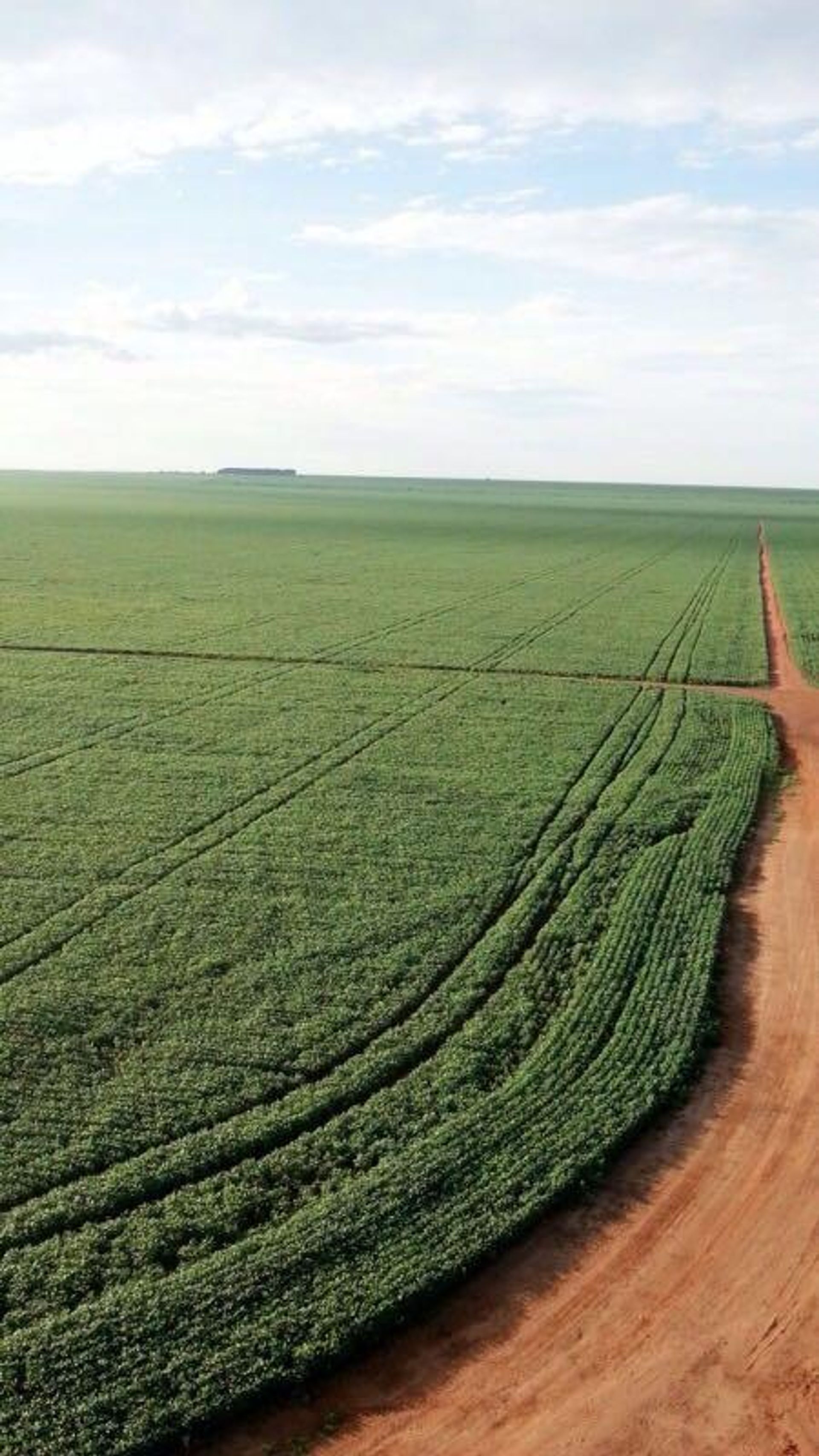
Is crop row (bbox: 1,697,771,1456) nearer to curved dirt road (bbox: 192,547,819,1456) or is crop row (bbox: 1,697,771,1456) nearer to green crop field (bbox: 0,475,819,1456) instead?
green crop field (bbox: 0,475,819,1456)

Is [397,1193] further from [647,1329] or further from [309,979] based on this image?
[309,979]

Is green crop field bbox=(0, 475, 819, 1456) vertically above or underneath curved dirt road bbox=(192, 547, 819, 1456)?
above

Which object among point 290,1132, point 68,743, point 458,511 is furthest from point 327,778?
point 458,511

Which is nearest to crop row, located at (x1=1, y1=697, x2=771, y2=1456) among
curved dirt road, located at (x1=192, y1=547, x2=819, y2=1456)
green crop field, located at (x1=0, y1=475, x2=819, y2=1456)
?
green crop field, located at (x1=0, y1=475, x2=819, y2=1456)

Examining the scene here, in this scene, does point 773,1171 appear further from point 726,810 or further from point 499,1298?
point 726,810

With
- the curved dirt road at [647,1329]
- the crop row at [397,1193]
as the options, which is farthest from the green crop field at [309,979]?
the curved dirt road at [647,1329]

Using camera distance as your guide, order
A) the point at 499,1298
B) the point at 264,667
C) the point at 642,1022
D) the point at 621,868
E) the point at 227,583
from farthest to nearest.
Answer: the point at 227,583
the point at 264,667
the point at 621,868
the point at 642,1022
the point at 499,1298

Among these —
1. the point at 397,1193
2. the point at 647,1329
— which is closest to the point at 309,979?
the point at 397,1193

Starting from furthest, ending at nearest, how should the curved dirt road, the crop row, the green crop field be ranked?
the green crop field, the crop row, the curved dirt road
